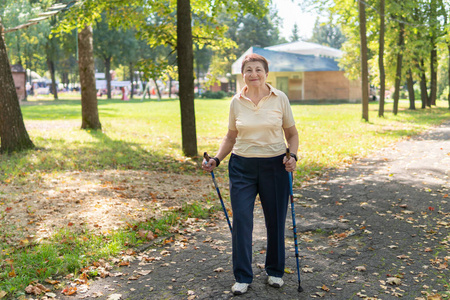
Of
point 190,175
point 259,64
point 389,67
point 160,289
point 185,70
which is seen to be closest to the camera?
point 259,64

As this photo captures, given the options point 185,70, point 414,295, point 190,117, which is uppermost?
point 185,70

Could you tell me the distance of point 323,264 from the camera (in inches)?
209

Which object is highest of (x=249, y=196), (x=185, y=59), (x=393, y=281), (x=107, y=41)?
(x=107, y=41)

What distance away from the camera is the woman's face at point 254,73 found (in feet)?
14.1

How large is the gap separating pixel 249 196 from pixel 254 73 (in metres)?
1.12

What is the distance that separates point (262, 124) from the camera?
4.32 metres

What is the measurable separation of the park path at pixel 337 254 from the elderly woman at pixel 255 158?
0.58m

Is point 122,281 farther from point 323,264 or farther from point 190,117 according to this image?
point 190,117

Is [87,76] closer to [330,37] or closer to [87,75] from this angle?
[87,75]

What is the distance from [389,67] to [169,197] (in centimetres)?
2598

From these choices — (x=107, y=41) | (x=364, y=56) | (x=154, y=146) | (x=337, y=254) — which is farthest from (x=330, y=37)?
(x=337, y=254)

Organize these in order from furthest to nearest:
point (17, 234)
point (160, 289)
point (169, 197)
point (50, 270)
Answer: point (169, 197)
point (17, 234)
point (50, 270)
point (160, 289)

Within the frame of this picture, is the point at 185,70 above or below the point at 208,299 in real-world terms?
above

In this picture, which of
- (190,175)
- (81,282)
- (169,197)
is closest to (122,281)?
(81,282)
